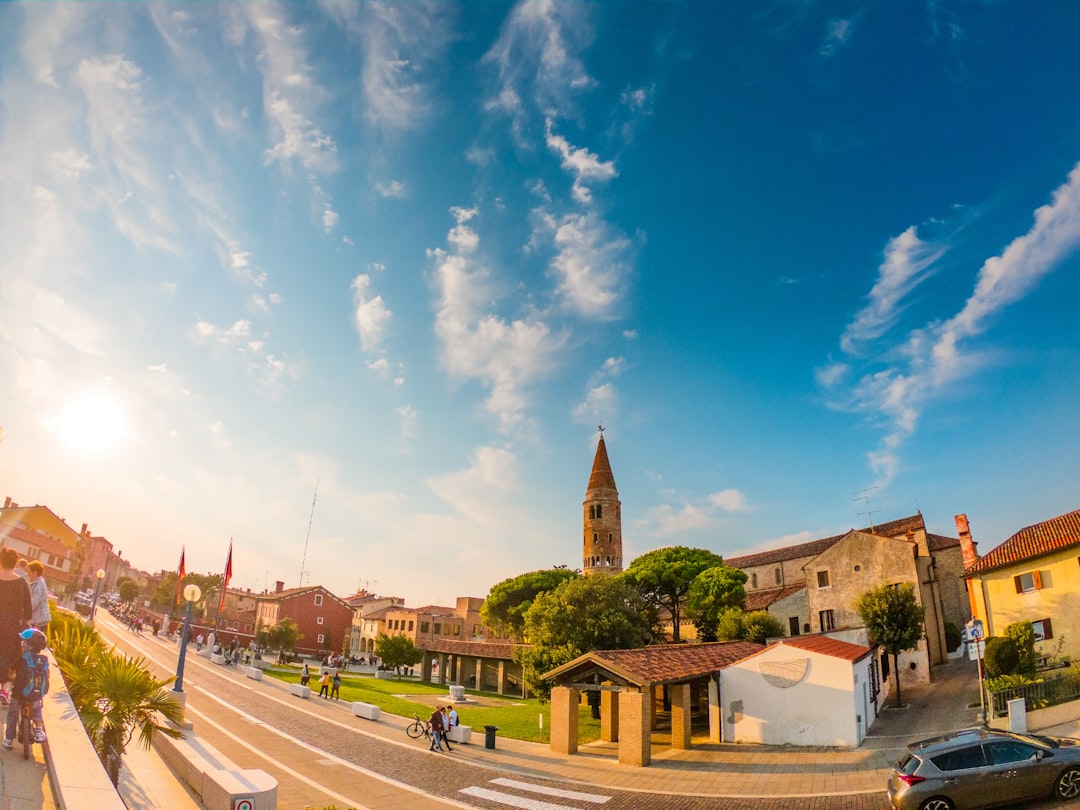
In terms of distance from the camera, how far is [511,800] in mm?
15344

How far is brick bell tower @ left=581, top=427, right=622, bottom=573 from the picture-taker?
73375 millimetres

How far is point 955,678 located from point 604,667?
81.4 feet

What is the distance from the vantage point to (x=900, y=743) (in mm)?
20469

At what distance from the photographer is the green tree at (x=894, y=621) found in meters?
29.1

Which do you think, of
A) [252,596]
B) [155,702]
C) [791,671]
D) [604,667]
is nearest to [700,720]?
[791,671]

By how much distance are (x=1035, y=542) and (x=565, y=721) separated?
2549cm

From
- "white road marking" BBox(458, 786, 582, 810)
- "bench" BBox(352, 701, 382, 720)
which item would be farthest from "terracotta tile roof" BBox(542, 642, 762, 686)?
"bench" BBox(352, 701, 382, 720)

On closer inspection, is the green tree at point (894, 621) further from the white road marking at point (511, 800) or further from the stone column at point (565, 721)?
the white road marking at point (511, 800)

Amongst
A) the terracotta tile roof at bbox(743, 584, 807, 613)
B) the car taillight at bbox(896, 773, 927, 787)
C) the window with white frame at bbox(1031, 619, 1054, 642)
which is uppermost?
the terracotta tile roof at bbox(743, 584, 807, 613)

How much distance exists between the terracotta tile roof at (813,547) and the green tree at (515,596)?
1774 centimetres

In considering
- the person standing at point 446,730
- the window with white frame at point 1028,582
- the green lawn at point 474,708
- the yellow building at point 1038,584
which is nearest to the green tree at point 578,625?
Result: the green lawn at point 474,708

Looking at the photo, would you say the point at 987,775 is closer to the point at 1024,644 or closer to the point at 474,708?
the point at 1024,644

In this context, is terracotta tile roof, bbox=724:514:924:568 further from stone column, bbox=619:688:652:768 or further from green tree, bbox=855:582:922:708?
stone column, bbox=619:688:652:768

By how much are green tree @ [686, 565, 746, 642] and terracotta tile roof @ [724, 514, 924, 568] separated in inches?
296
